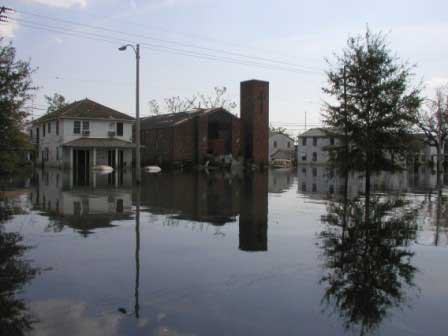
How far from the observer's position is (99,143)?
44.5 m

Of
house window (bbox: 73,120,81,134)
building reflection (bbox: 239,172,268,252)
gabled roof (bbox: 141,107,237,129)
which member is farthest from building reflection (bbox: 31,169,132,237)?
gabled roof (bbox: 141,107,237,129)

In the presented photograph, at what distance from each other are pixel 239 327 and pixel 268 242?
4987mm

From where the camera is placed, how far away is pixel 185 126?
56562 millimetres

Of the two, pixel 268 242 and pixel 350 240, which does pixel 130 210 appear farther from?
pixel 350 240

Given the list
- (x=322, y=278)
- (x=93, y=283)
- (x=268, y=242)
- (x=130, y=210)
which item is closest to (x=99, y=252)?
(x=93, y=283)

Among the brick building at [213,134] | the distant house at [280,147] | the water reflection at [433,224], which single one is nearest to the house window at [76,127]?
the brick building at [213,134]

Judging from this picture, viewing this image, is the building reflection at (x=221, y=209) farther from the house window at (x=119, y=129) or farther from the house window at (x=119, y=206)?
the house window at (x=119, y=129)

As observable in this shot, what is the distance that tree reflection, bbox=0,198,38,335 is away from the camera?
5.12m

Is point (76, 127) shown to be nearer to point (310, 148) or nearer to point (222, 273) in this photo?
point (222, 273)

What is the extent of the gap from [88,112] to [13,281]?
42698 mm

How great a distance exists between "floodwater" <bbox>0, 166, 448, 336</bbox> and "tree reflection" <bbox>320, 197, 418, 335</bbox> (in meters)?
0.02

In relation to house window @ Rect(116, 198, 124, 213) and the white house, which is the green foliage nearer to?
house window @ Rect(116, 198, 124, 213)

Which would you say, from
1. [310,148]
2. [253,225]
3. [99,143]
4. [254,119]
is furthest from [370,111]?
[310,148]

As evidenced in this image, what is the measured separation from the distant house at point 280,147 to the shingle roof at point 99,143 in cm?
4666
